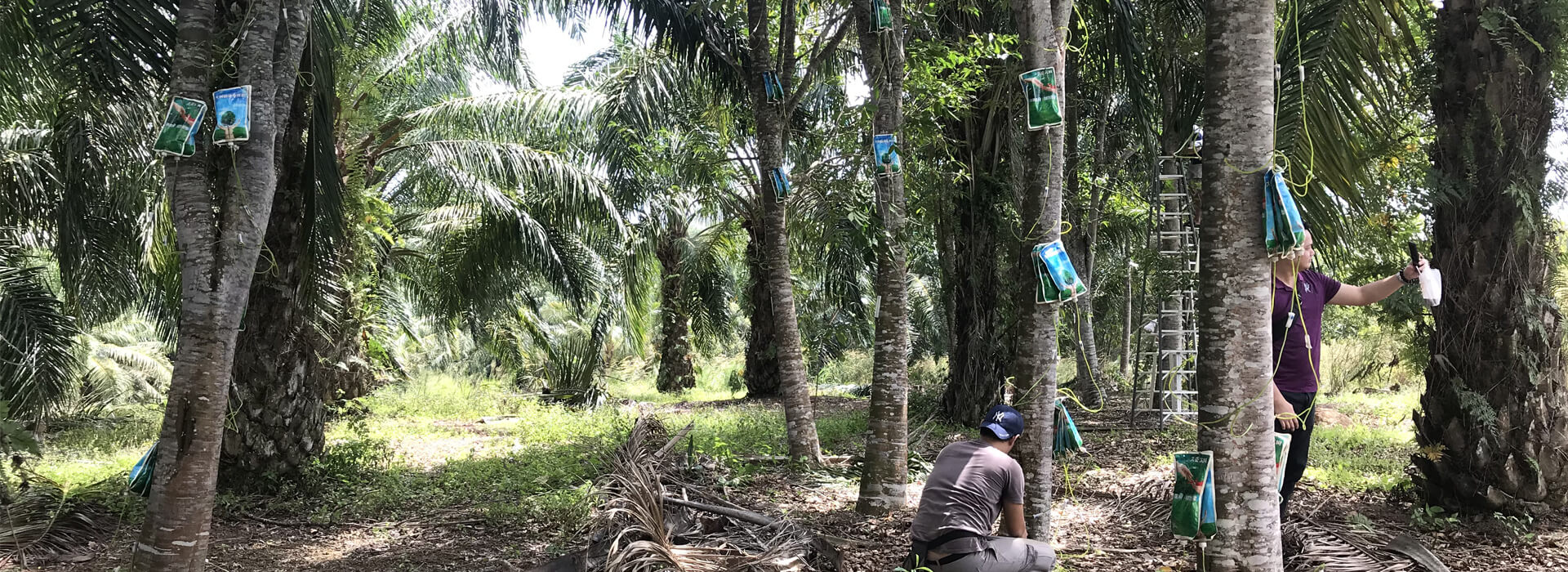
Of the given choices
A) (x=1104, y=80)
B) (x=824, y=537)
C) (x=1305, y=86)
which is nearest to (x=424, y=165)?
(x=1104, y=80)

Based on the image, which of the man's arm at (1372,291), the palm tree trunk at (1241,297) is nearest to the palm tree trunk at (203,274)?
the palm tree trunk at (1241,297)

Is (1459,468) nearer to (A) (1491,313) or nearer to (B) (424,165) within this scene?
(A) (1491,313)

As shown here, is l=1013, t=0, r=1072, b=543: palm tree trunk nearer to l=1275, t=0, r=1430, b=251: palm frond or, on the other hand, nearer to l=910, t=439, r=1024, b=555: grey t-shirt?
l=910, t=439, r=1024, b=555: grey t-shirt

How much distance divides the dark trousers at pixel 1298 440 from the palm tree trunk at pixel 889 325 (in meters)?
2.07

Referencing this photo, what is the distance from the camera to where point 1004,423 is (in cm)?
393

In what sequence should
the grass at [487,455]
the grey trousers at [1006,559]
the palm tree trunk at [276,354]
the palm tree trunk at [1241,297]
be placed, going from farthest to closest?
the palm tree trunk at [276,354]
the grass at [487,455]
the grey trousers at [1006,559]
the palm tree trunk at [1241,297]

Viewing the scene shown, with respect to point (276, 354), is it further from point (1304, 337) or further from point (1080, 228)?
point (1080, 228)

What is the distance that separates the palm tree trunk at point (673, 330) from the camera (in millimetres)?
16766

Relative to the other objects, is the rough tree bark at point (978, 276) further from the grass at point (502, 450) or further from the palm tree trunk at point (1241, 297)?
the palm tree trunk at point (1241, 297)

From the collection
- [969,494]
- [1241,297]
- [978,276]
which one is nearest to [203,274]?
[969,494]

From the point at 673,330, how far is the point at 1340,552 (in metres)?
14.8

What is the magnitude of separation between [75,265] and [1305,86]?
9.56 meters

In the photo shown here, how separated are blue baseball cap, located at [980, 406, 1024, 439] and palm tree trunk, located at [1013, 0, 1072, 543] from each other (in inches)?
11.2

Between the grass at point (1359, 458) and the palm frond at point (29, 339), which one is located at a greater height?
the palm frond at point (29, 339)
